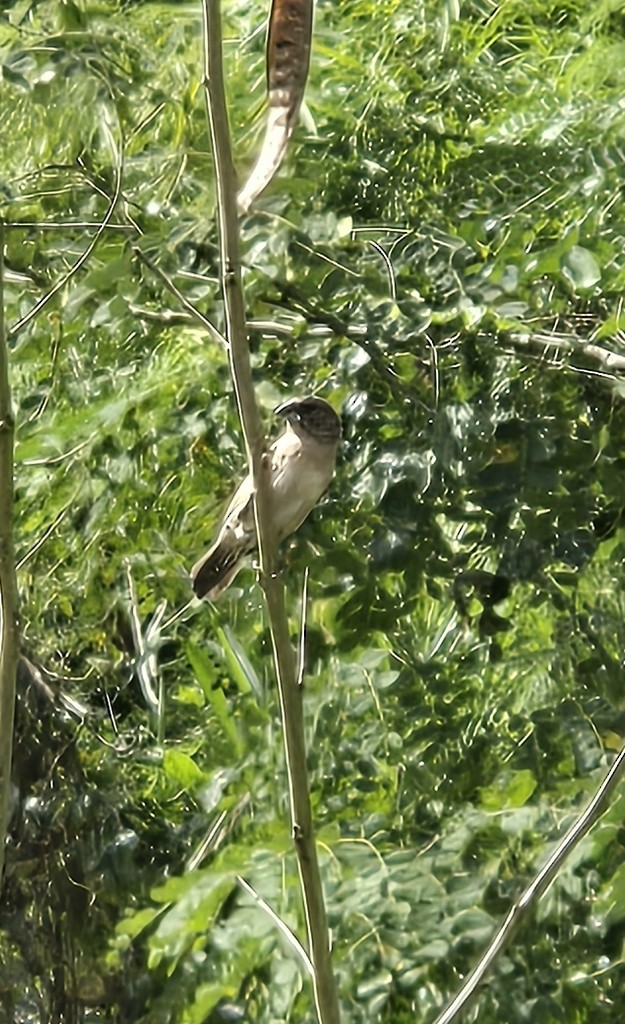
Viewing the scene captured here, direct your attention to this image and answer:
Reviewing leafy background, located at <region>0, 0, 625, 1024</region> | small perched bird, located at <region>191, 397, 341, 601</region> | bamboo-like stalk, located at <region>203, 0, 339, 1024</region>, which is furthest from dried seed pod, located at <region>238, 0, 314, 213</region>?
leafy background, located at <region>0, 0, 625, 1024</region>

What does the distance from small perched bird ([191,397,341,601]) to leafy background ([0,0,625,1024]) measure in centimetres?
18

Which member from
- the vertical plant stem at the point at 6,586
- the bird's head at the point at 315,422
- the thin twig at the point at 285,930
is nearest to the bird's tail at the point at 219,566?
the bird's head at the point at 315,422

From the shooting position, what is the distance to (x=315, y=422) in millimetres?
1573

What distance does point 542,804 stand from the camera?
5.51ft

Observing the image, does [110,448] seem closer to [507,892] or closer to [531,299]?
[531,299]

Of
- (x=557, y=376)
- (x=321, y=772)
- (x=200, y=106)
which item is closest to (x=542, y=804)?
(x=321, y=772)

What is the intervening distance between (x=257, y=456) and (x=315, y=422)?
25.7 inches

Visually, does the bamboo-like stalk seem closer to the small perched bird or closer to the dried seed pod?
the dried seed pod

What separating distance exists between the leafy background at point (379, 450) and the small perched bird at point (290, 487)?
0.60ft

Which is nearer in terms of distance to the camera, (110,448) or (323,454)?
(323,454)

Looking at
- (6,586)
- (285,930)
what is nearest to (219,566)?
(285,930)

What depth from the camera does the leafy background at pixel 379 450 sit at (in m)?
1.68

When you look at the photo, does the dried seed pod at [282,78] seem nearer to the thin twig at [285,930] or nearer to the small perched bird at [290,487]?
the small perched bird at [290,487]

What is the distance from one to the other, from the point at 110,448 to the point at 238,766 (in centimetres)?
45
